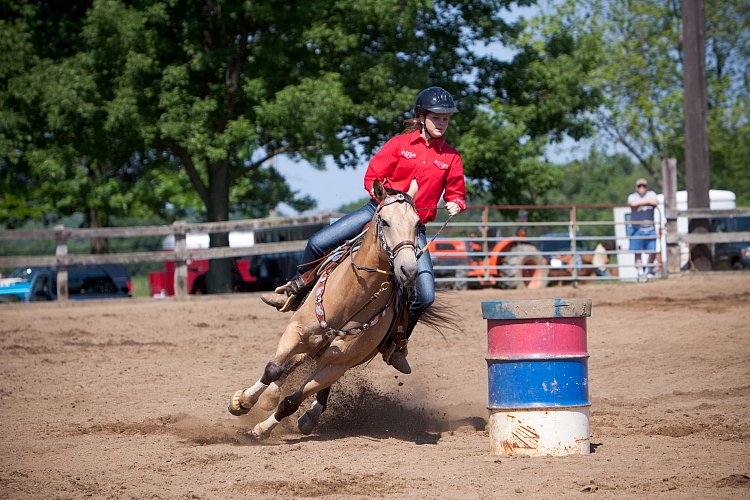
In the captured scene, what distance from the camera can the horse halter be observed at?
6.34 meters

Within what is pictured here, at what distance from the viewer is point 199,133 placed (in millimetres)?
22656

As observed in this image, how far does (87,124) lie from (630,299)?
44.7 feet

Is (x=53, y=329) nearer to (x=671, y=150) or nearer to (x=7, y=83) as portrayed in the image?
(x=7, y=83)

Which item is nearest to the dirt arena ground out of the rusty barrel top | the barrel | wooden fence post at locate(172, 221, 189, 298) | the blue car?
the barrel

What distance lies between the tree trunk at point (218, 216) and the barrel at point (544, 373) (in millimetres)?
17960

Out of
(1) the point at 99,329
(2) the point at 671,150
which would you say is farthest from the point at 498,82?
(2) the point at 671,150

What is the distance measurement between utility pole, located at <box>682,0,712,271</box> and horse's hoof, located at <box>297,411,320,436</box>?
15.4 meters

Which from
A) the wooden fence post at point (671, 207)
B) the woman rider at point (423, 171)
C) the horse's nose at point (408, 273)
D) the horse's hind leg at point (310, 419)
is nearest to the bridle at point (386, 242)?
the horse's nose at point (408, 273)

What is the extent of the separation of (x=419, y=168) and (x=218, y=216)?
18.1 m

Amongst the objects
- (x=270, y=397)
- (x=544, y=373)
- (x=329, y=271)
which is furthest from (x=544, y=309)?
(x=270, y=397)

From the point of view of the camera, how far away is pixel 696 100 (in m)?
21.1

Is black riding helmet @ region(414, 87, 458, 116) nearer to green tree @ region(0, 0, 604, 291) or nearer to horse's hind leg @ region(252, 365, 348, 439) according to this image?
horse's hind leg @ region(252, 365, 348, 439)

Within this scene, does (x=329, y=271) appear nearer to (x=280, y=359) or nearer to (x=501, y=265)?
(x=280, y=359)

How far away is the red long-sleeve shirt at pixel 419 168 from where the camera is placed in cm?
745
